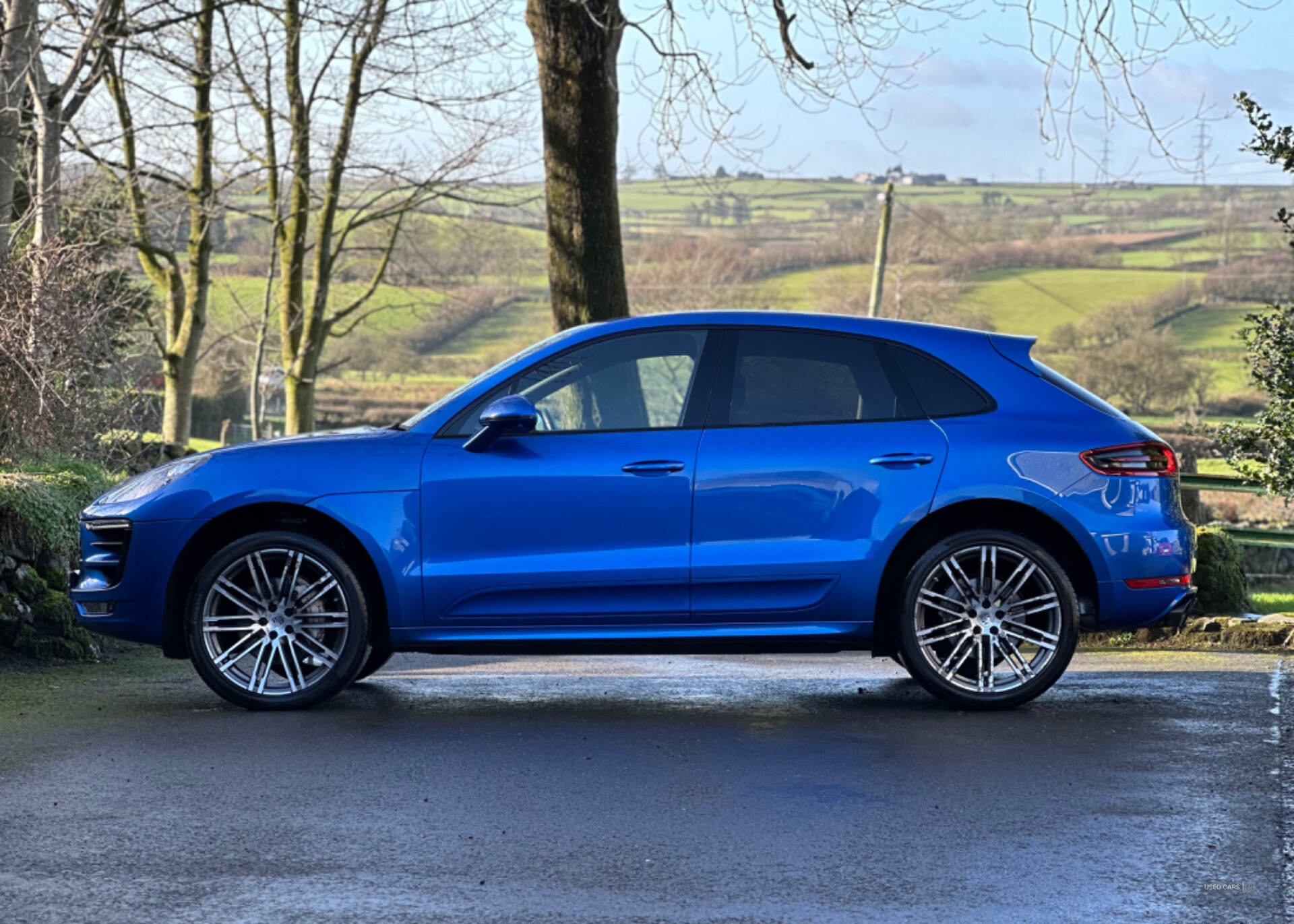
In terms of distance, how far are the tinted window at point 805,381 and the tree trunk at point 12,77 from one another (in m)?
6.40

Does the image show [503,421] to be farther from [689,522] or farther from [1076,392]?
[1076,392]

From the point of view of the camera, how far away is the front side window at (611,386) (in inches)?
293

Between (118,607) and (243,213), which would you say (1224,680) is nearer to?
(118,607)

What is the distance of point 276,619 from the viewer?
294 inches

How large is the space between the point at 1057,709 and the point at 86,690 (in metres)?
4.64

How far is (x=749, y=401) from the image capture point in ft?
24.4

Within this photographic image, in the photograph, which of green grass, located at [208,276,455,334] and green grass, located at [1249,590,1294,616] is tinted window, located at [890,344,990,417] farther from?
green grass, located at [208,276,455,334]

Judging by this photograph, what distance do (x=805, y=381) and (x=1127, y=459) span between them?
1438 mm

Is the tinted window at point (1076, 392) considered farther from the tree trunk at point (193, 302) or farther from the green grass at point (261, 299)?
the green grass at point (261, 299)

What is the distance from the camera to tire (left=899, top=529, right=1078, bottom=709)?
7.35 m

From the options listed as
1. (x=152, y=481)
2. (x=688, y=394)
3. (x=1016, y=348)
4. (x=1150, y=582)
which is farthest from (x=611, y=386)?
(x=1150, y=582)

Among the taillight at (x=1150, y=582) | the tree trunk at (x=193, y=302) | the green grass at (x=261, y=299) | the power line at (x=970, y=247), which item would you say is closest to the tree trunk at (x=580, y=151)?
the taillight at (x=1150, y=582)

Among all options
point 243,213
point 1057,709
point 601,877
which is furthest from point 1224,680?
point 243,213

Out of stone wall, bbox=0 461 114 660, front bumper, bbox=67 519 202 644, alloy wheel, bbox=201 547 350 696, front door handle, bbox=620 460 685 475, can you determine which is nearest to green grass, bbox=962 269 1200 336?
stone wall, bbox=0 461 114 660
